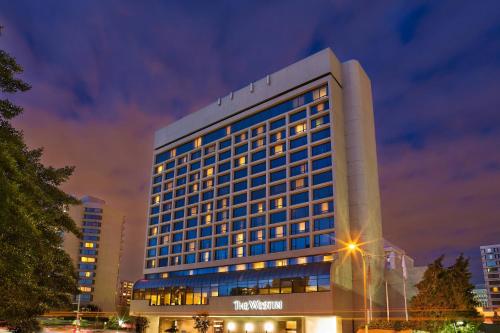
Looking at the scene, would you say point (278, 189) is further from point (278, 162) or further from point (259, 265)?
point (259, 265)

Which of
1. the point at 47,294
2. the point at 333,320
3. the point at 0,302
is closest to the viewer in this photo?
the point at 0,302

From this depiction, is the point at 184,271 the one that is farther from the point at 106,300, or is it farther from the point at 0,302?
the point at 106,300

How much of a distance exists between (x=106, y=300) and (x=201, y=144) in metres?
120

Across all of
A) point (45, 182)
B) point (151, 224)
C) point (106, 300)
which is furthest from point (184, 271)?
point (106, 300)

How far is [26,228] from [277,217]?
71561mm

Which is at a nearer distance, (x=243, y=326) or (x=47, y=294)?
(x=47, y=294)

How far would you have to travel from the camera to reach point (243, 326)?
279ft

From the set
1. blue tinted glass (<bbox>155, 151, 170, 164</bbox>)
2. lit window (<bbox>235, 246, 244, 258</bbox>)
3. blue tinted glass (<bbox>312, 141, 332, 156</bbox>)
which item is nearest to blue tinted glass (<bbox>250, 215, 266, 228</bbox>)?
lit window (<bbox>235, 246, 244, 258</bbox>)

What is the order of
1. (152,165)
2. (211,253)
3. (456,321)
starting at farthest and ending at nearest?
(152,165) → (211,253) → (456,321)

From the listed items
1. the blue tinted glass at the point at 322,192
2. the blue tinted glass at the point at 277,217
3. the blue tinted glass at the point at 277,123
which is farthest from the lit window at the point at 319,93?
the blue tinted glass at the point at 277,217

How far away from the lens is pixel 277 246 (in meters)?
84.6

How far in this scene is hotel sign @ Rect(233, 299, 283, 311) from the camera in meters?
77.4

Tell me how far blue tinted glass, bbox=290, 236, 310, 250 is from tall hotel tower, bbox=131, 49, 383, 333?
0.18 m

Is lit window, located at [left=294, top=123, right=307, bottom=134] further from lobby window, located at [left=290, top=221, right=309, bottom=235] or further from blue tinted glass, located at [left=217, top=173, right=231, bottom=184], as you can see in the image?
blue tinted glass, located at [left=217, top=173, right=231, bottom=184]
